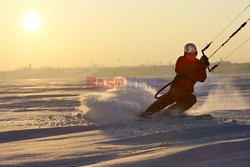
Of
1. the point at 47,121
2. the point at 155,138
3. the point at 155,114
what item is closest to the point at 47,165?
the point at 155,138

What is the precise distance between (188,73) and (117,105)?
211 centimetres

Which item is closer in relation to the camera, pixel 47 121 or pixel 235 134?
pixel 235 134

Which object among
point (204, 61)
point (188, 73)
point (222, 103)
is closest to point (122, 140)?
point (188, 73)

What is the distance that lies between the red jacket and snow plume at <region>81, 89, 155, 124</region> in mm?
1336

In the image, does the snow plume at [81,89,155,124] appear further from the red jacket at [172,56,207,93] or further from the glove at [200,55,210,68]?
the glove at [200,55,210,68]

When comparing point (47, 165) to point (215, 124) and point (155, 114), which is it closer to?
point (215, 124)

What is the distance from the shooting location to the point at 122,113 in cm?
984

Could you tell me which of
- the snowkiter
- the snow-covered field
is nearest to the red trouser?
the snowkiter

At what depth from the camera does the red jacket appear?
31.4 ft

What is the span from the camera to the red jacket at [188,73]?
9.59 metres

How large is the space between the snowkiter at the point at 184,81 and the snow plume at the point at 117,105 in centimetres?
55

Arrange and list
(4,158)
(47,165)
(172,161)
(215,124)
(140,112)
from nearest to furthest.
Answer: (172,161) < (47,165) < (4,158) < (215,124) < (140,112)

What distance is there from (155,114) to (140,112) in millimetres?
441

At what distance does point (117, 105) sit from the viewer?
34.1 ft
